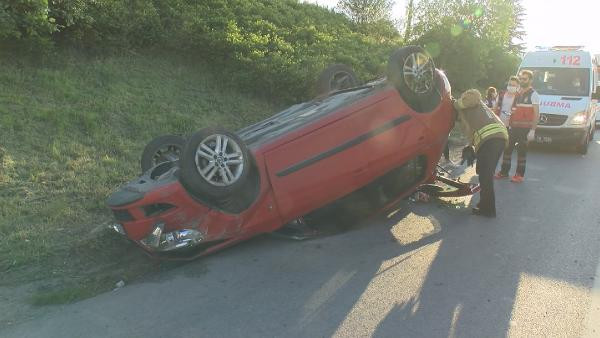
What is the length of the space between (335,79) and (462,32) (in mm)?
11372

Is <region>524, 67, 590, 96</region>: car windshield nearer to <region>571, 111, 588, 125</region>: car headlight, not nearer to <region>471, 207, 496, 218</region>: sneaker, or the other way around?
<region>571, 111, 588, 125</region>: car headlight

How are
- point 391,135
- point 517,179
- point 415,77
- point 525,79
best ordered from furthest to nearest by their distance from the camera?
point 525,79, point 517,179, point 415,77, point 391,135

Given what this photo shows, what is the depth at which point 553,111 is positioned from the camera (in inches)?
413

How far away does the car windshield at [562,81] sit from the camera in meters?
10.9

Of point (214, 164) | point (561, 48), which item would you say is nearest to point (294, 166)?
point (214, 164)

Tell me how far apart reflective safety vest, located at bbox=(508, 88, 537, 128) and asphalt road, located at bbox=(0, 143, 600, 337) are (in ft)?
8.70

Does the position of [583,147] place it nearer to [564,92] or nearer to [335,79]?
[564,92]

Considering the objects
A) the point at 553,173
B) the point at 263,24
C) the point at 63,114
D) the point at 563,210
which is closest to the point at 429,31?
the point at 263,24

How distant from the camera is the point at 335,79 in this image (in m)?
6.63

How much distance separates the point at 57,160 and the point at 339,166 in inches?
145

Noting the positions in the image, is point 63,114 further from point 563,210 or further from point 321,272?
point 563,210

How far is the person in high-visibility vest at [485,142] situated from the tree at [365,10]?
48.2 feet

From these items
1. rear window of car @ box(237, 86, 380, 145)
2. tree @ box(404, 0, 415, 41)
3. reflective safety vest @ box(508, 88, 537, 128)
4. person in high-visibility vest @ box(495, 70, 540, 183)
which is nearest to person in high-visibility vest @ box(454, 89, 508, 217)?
rear window of car @ box(237, 86, 380, 145)

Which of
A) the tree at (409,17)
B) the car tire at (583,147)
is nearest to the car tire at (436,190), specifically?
the car tire at (583,147)
